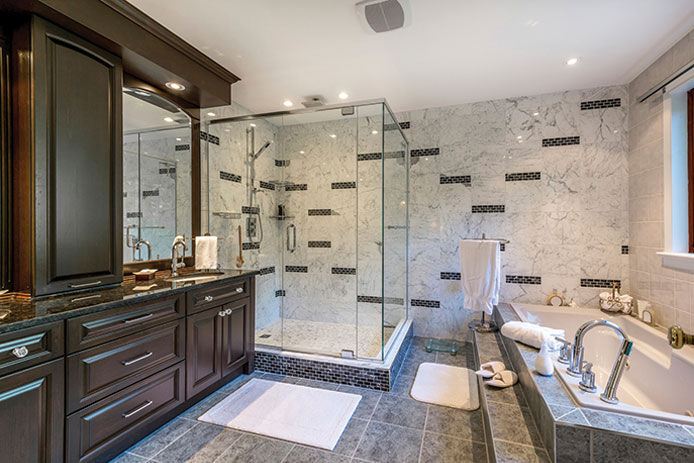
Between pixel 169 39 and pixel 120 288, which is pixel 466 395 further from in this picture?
pixel 169 39

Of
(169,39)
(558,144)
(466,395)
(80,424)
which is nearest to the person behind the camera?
(80,424)

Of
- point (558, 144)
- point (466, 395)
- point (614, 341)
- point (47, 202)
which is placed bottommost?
point (466, 395)

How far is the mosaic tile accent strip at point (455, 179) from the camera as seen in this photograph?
11.2 feet

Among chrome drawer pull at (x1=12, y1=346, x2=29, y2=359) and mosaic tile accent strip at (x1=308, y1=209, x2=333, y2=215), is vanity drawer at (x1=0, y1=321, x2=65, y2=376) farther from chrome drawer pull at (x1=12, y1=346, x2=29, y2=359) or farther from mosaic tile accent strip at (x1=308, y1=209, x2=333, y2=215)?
mosaic tile accent strip at (x1=308, y1=209, x2=333, y2=215)

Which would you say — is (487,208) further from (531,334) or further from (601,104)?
(531,334)

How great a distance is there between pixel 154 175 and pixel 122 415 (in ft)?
5.38

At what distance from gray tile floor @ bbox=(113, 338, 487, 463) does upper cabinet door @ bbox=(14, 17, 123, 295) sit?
1.01m

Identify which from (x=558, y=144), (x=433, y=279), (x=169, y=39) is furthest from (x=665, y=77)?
(x=169, y=39)

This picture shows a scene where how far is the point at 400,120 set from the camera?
3631 millimetres

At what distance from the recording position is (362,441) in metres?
1.84

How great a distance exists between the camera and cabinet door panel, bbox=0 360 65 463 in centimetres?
121

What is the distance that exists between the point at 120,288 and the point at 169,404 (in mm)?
763

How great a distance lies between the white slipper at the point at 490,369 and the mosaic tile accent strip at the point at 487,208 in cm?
167

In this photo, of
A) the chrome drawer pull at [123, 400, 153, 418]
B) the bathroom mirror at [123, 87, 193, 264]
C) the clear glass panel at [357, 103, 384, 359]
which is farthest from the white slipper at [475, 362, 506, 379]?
the bathroom mirror at [123, 87, 193, 264]
